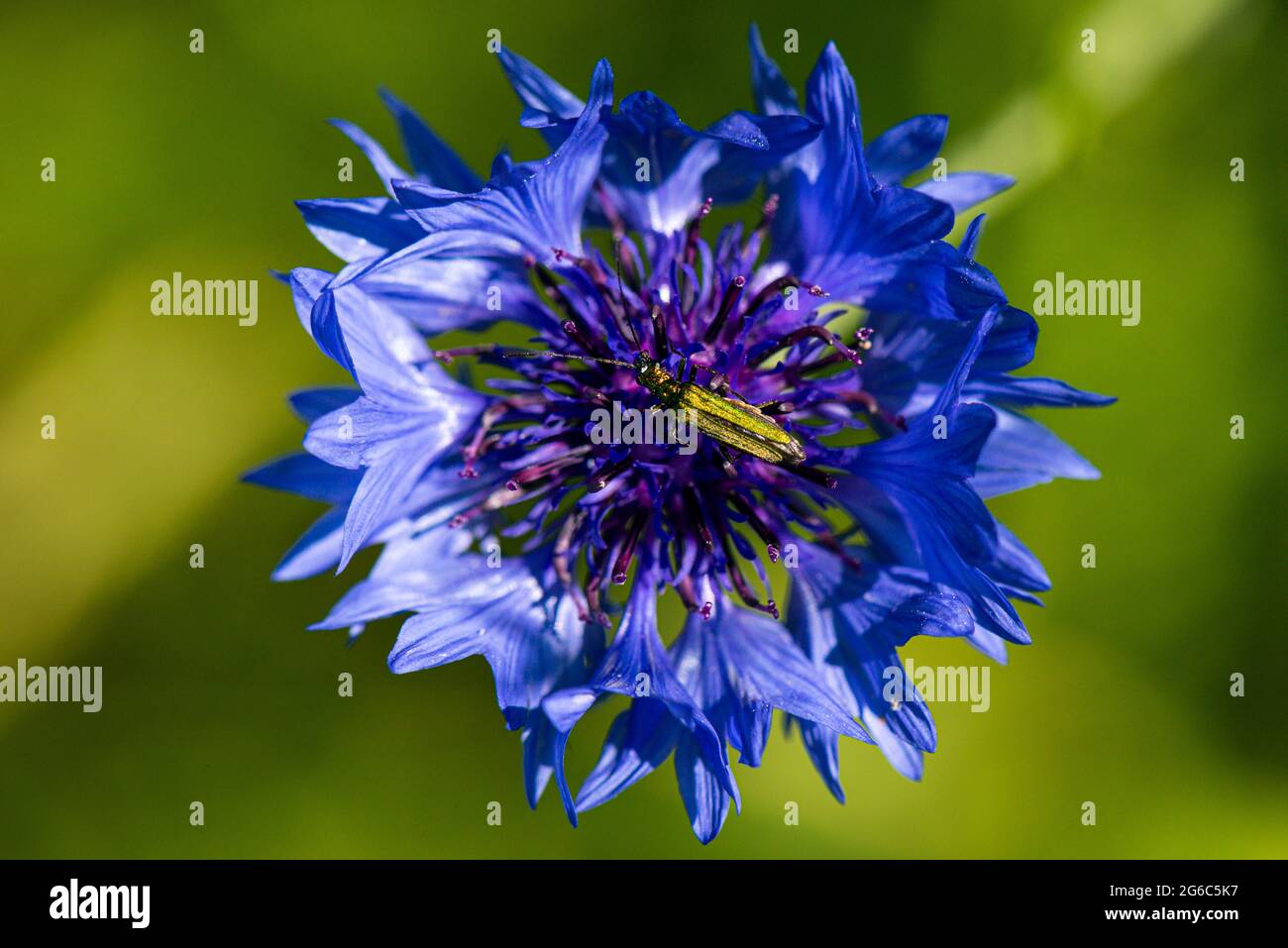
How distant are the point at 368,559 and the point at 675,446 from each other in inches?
61.9

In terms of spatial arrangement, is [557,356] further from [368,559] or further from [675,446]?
[368,559]

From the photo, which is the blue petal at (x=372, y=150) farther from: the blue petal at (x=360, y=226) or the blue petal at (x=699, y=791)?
the blue petal at (x=699, y=791)

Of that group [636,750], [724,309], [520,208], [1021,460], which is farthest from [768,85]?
[636,750]

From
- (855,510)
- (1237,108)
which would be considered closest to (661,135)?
(855,510)

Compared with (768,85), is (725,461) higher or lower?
lower

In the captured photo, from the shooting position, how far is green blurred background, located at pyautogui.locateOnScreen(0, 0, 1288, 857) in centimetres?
331

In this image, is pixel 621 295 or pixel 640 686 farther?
pixel 621 295

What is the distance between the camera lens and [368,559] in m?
3.53

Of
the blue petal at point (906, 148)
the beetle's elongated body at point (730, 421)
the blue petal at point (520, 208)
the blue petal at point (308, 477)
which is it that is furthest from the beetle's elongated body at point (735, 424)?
the blue petal at point (308, 477)

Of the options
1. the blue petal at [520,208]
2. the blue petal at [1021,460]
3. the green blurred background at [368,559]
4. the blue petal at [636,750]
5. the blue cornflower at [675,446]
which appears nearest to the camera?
the blue petal at [520,208]

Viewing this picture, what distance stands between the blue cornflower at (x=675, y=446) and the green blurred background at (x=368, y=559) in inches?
42.1

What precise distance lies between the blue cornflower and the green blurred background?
1.07 metres

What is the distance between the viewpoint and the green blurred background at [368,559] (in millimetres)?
3312
